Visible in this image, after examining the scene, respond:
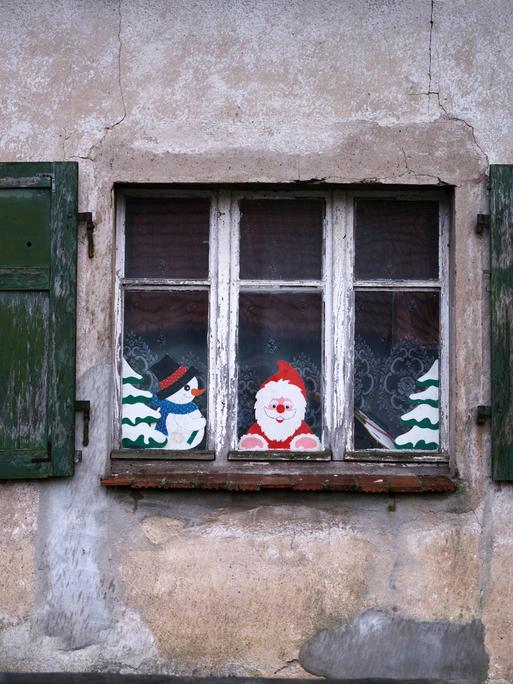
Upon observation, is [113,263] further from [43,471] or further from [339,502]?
[339,502]

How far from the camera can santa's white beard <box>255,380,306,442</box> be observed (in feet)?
13.7

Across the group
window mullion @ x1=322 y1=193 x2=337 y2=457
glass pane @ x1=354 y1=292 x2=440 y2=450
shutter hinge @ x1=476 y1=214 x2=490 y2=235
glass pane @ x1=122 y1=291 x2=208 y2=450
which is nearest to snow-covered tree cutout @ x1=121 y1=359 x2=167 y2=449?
glass pane @ x1=122 y1=291 x2=208 y2=450

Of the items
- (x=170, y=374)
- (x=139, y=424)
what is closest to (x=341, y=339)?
(x=170, y=374)

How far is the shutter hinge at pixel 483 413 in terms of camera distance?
3.93 meters

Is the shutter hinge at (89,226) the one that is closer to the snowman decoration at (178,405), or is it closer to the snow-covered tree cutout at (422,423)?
the snowman decoration at (178,405)

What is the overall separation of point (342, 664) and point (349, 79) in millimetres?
2704

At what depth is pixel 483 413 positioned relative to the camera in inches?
155

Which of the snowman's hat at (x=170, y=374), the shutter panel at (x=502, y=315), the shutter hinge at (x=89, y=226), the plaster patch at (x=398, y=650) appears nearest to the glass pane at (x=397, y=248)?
the shutter panel at (x=502, y=315)

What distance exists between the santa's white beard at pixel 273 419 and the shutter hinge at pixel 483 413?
82 cm

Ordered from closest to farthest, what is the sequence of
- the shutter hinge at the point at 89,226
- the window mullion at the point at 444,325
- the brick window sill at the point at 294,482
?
1. the brick window sill at the point at 294,482
2. the shutter hinge at the point at 89,226
3. the window mullion at the point at 444,325

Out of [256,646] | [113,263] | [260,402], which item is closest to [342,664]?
[256,646]

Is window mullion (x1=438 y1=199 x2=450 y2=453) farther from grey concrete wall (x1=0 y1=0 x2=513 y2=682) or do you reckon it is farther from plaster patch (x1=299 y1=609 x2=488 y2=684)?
plaster patch (x1=299 y1=609 x2=488 y2=684)

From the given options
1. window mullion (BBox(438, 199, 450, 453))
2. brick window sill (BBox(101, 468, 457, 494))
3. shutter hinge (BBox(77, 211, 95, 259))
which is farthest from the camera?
window mullion (BBox(438, 199, 450, 453))

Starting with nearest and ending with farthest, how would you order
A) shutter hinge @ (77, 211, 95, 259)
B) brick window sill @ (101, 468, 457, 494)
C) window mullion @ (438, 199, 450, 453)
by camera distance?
1. brick window sill @ (101, 468, 457, 494)
2. shutter hinge @ (77, 211, 95, 259)
3. window mullion @ (438, 199, 450, 453)
